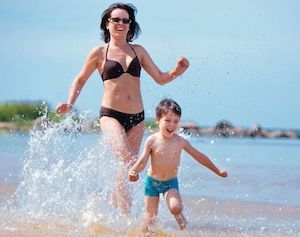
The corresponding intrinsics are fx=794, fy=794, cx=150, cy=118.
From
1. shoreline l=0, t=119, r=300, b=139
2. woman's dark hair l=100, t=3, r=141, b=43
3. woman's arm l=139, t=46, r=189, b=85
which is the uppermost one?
woman's dark hair l=100, t=3, r=141, b=43

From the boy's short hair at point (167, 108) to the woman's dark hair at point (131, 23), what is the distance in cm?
142

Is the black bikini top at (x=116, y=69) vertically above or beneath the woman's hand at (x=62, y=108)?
above

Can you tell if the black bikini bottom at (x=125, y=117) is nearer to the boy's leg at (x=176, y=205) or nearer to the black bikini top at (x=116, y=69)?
the black bikini top at (x=116, y=69)

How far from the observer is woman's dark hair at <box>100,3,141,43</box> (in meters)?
7.92

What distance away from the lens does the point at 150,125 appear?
9453mm

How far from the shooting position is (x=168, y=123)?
22.2 ft

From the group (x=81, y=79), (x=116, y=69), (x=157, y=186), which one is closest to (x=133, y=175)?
(x=157, y=186)

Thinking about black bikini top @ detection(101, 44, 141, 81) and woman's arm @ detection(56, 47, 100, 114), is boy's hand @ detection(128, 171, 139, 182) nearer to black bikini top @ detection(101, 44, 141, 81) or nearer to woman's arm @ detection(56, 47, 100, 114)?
black bikini top @ detection(101, 44, 141, 81)

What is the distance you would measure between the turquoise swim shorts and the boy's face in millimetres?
397

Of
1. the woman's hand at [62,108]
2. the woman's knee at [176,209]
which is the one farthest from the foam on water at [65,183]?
the woman's knee at [176,209]

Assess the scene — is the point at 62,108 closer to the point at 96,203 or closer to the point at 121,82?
the point at 121,82

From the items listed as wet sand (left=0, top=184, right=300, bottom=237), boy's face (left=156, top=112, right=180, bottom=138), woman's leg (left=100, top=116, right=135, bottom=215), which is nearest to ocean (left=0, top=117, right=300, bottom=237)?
wet sand (left=0, top=184, right=300, bottom=237)

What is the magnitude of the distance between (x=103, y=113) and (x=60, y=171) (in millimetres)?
1813

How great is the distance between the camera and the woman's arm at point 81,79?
25.5 feet
